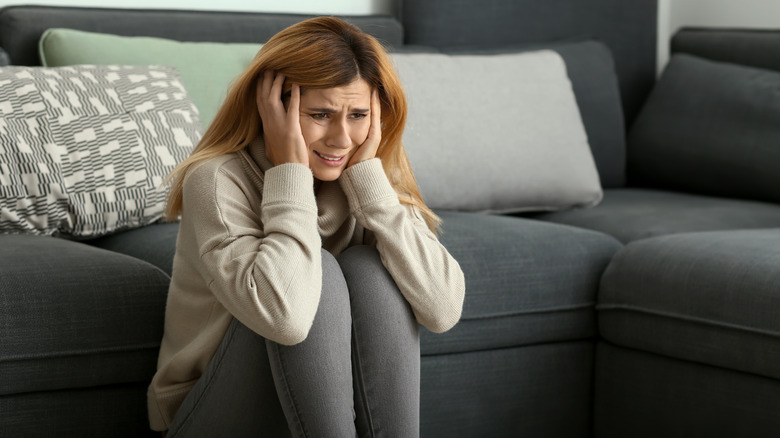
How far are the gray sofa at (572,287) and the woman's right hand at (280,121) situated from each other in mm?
375

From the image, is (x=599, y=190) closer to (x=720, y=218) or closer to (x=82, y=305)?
(x=720, y=218)

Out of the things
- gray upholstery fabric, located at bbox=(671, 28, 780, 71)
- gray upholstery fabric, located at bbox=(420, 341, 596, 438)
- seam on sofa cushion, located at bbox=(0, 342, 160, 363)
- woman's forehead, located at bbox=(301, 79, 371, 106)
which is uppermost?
woman's forehead, located at bbox=(301, 79, 371, 106)

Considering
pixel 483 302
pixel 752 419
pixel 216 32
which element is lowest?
pixel 752 419

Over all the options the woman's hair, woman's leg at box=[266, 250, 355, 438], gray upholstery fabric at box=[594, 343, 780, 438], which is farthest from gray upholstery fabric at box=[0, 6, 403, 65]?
woman's leg at box=[266, 250, 355, 438]

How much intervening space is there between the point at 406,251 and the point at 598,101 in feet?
5.01

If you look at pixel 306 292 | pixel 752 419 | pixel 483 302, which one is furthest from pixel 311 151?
pixel 752 419

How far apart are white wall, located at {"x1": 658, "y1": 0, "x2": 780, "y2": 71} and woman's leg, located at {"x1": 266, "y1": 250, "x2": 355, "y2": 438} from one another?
88.0 inches

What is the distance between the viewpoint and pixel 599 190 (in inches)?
101

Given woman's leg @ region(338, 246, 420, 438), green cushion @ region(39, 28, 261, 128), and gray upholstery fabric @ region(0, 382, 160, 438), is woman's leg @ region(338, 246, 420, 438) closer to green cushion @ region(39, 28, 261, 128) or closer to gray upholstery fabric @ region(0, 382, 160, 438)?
gray upholstery fabric @ region(0, 382, 160, 438)

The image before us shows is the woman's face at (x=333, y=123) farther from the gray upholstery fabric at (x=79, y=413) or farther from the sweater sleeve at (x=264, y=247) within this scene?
the gray upholstery fabric at (x=79, y=413)

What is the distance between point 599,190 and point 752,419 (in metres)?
0.88

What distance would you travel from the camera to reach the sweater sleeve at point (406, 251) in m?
1.47

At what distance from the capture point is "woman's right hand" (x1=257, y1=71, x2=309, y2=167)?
1.49 meters

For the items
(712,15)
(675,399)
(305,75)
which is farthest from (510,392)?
(712,15)
